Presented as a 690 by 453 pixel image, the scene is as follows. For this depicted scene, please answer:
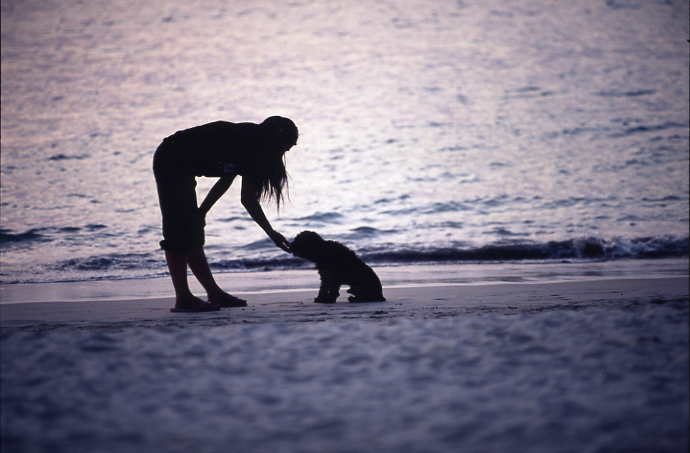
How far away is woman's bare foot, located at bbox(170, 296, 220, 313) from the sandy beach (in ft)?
6.82

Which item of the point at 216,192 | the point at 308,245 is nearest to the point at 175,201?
the point at 216,192

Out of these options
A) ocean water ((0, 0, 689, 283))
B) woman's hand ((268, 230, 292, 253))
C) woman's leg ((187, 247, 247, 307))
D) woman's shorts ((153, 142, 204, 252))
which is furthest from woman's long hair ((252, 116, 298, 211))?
ocean water ((0, 0, 689, 283))

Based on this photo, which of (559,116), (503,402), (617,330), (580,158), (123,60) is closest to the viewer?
(503,402)

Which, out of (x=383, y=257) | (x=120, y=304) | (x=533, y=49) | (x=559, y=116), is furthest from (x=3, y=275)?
(x=533, y=49)

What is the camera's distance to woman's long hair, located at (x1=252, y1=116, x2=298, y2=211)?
4.38 meters

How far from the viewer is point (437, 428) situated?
1.44m

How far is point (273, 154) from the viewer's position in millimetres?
4441

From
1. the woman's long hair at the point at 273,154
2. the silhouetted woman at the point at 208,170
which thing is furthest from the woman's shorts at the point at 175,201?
the woman's long hair at the point at 273,154

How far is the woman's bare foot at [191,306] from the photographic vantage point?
4.52 m

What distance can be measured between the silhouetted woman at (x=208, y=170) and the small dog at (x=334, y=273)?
467 mm

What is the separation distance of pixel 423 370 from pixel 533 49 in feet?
74.4

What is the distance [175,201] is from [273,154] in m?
0.71

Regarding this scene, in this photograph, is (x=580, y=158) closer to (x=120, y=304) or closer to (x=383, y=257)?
(x=383, y=257)

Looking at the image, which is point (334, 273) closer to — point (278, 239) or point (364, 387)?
point (278, 239)
